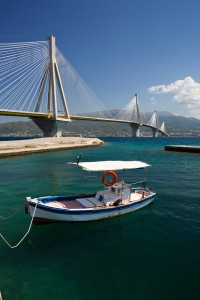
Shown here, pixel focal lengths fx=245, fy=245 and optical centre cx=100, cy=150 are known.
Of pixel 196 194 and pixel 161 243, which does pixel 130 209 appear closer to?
pixel 161 243

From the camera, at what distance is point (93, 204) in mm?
13555

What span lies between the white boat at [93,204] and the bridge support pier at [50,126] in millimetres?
63185

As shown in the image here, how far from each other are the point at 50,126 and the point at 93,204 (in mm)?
68116

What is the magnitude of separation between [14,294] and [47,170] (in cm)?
2284

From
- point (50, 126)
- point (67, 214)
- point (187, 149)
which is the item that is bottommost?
point (67, 214)

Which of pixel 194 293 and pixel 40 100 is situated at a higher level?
pixel 40 100

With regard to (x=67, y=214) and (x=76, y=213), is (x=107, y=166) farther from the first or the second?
(x=67, y=214)

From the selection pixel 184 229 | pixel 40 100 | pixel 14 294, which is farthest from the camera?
pixel 40 100

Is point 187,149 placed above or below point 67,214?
above

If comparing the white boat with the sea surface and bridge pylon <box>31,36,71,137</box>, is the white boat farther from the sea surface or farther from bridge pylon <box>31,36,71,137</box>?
bridge pylon <box>31,36,71,137</box>

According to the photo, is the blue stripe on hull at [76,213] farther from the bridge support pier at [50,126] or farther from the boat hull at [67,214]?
the bridge support pier at [50,126]

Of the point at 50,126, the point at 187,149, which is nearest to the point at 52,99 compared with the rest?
the point at 50,126

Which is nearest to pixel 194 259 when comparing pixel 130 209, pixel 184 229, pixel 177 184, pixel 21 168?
pixel 184 229

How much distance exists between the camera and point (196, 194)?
18234mm
